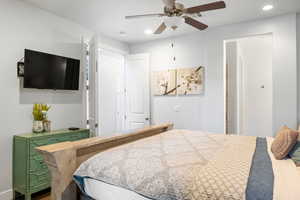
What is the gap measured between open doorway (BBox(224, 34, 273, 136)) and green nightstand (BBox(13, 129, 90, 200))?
3872 millimetres

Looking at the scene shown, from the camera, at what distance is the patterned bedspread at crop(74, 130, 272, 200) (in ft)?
3.56

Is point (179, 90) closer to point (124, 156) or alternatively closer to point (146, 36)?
point (146, 36)

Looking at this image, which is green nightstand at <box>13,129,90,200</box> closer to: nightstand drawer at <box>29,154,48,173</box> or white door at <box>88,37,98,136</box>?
nightstand drawer at <box>29,154,48,173</box>

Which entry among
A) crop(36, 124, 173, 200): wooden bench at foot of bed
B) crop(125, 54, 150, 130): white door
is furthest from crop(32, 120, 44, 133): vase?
crop(125, 54, 150, 130): white door

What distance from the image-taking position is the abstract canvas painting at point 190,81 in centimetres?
386

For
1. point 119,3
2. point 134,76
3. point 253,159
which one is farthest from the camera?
point 134,76

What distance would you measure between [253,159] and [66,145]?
1.49 m

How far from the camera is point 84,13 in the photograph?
3.08m

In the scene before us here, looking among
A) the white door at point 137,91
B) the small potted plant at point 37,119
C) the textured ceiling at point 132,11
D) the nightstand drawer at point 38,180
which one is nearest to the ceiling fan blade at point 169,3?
the textured ceiling at point 132,11

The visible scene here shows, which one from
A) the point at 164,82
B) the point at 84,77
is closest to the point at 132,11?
the point at 84,77

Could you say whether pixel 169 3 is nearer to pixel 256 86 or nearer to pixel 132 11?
pixel 132 11

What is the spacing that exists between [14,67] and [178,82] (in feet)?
9.36

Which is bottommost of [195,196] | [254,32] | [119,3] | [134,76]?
[195,196]

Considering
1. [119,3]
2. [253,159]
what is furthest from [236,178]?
[119,3]
